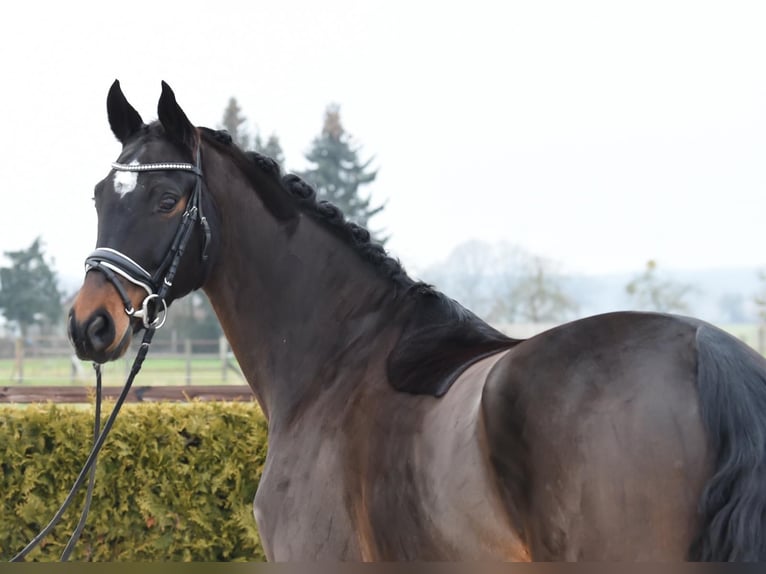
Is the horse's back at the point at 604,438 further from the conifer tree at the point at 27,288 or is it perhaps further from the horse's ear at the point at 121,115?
the conifer tree at the point at 27,288

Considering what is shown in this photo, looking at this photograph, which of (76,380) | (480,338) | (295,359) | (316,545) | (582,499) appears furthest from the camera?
(76,380)

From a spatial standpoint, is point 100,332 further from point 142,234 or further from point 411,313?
point 411,313

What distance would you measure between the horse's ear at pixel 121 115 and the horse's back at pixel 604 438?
186 cm

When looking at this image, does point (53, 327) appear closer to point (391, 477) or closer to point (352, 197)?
point (352, 197)

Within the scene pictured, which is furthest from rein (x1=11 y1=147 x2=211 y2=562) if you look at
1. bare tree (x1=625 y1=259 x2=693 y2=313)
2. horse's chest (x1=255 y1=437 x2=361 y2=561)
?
bare tree (x1=625 y1=259 x2=693 y2=313)

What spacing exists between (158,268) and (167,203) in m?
0.23

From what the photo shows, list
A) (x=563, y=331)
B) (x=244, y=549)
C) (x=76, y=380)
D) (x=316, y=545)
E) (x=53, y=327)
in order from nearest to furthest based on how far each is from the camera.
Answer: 1. (x=563, y=331)
2. (x=316, y=545)
3. (x=244, y=549)
4. (x=76, y=380)
5. (x=53, y=327)

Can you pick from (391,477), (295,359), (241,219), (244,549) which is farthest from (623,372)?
(244,549)

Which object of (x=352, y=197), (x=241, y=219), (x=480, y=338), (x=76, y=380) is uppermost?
(x=352, y=197)

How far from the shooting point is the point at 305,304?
11.5 feet

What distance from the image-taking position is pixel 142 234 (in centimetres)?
316

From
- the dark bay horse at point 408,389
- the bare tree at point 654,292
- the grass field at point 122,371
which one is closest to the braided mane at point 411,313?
the dark bay horse at point 408,389

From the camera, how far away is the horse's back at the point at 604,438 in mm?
2170

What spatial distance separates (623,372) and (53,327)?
144ft
